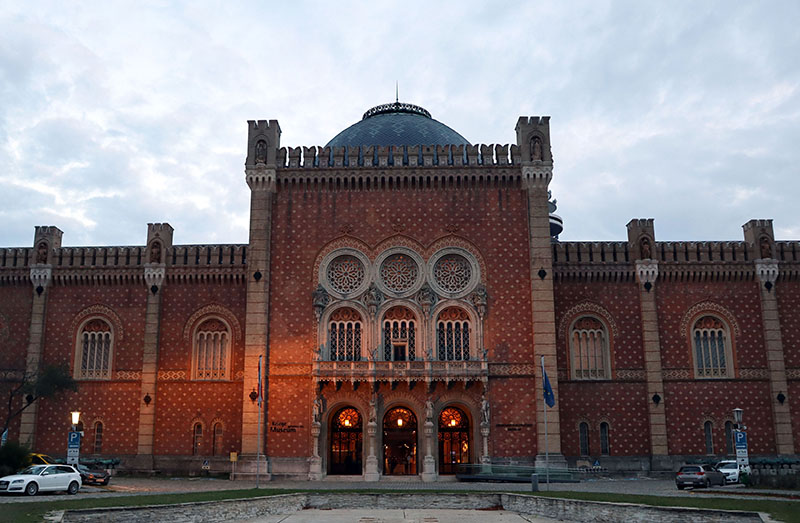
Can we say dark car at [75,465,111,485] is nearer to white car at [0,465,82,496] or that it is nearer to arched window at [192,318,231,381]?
white car at [0,465,82,496]

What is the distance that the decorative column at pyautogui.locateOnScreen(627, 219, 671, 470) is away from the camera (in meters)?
45.7

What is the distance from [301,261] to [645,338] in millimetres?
21529

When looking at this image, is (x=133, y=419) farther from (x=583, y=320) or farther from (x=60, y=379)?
(x=583, y=320)

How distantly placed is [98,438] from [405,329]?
66.1 feet

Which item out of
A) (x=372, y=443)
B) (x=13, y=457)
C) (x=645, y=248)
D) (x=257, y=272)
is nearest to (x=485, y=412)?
(x=372, y=443)

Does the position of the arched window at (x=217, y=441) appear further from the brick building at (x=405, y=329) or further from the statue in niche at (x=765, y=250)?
the statue in niche at (x=765, y=250)

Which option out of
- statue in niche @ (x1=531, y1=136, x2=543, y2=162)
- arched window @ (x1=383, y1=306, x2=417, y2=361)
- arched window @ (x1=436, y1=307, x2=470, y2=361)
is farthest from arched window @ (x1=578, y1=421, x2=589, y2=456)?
statue in niche @ (x1=531, y1=136, x2=543, y2=162)

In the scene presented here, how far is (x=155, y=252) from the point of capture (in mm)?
49656

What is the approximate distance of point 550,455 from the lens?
141 ft

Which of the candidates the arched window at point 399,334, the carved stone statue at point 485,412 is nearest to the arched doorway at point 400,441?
the arched window at point 399,334

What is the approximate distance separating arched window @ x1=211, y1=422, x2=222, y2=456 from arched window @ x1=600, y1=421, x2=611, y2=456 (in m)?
23.1

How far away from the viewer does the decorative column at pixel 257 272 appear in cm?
4388

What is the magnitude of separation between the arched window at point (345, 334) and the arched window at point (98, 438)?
50.2 feet

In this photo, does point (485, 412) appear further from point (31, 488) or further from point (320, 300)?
point (31, 488)
